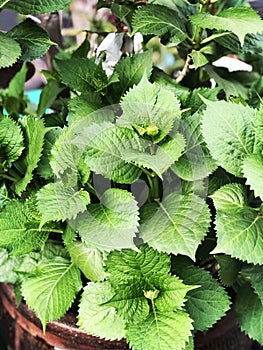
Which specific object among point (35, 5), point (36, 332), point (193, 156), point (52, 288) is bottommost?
point (36, 332)

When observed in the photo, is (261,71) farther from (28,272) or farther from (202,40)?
(28,272)

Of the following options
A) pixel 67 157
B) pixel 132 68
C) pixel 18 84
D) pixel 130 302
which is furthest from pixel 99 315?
pixel 18 84

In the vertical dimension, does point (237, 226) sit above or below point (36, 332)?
above

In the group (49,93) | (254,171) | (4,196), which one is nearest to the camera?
(254,171)

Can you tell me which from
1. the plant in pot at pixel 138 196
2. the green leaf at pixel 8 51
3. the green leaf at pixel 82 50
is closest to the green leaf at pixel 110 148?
the plant in pot at pixel 138 196

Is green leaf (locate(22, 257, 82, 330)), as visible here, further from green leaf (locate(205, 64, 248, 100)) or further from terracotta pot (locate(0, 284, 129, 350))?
green leaf (locate(205, 64, 248, 100))

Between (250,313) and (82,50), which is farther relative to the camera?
(82,50)

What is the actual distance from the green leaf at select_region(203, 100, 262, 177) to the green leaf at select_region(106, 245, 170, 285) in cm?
10

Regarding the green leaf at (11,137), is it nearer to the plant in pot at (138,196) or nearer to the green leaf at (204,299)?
the plant in pot at (138,196)

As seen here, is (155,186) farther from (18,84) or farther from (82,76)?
(18,84)

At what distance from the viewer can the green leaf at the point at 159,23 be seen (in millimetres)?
566

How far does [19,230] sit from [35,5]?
225mm

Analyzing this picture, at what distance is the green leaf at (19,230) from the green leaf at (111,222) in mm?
54

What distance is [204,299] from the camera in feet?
1.77
